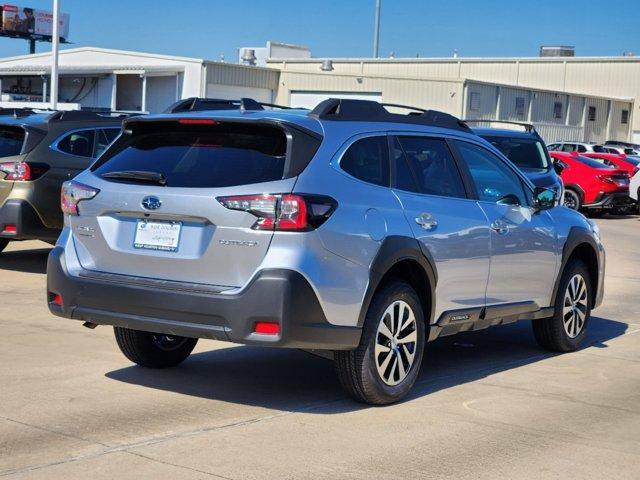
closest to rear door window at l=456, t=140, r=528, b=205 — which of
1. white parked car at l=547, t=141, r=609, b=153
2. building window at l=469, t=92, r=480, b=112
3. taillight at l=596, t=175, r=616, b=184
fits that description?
taillight at l=596, t=175, r=616, b=184

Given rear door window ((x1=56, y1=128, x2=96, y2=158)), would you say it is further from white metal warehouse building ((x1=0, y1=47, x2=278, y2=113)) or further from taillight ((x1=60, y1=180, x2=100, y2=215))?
white metal warehouse building ((x1=0, y1=47, x2=278, y2=113))

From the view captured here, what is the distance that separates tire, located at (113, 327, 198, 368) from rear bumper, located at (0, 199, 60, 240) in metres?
4.47

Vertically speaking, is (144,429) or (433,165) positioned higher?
(433,165)

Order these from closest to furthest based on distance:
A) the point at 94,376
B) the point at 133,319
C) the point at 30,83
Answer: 1. the point at 133,319
2. the point at 94,376
3. the point at 30,83

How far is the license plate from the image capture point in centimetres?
607

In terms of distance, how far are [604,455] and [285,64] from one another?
169 ft

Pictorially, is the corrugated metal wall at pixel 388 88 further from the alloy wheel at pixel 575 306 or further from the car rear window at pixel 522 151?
the alloy wheel at pixel 575 306

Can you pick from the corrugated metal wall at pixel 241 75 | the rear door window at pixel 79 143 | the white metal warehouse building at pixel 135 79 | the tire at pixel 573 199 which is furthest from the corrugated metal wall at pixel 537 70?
the rear door window at pixel 79 143

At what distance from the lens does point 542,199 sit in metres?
8.18

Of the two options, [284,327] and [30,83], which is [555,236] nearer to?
[284,327]

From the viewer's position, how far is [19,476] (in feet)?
16.1

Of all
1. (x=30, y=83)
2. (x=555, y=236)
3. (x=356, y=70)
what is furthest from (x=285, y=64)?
(x=555, y=236)

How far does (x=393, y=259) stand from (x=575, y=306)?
9.43 feet

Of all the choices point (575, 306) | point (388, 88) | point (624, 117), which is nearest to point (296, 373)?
point (575, 306)
